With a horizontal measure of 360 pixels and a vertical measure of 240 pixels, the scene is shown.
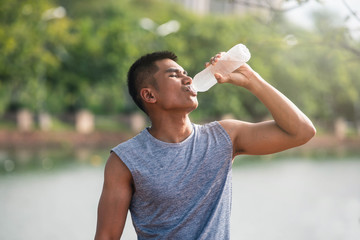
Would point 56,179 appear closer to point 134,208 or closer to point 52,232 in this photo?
point 52,232

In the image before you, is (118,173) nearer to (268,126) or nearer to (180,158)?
(180,158)

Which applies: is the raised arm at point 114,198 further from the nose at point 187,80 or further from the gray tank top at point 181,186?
the nose at point 187,80

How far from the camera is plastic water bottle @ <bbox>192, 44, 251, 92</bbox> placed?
2342 millimetres

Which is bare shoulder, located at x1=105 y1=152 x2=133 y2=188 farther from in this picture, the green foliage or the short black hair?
the green foliage

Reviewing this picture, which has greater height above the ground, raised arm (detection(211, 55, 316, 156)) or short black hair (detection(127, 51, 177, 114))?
short black hair (detection(127, 51, 177, 114))

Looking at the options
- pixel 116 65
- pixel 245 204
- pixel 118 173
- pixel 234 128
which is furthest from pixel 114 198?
pixel 116 65

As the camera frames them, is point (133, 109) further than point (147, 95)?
Yes

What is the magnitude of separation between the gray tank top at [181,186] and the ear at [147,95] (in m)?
0.18

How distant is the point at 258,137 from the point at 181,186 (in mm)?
392

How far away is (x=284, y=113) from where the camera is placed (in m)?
2.27

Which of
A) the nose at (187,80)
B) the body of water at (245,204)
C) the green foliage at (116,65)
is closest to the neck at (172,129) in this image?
the nose at (187,80)

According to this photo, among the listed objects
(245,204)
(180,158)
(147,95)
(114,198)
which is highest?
(245,204)

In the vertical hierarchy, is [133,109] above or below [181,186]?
above

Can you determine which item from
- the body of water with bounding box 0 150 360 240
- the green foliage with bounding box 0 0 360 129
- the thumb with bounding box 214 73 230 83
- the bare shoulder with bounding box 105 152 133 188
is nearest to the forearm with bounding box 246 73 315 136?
the thumb with bounding box 214 73 230 83
